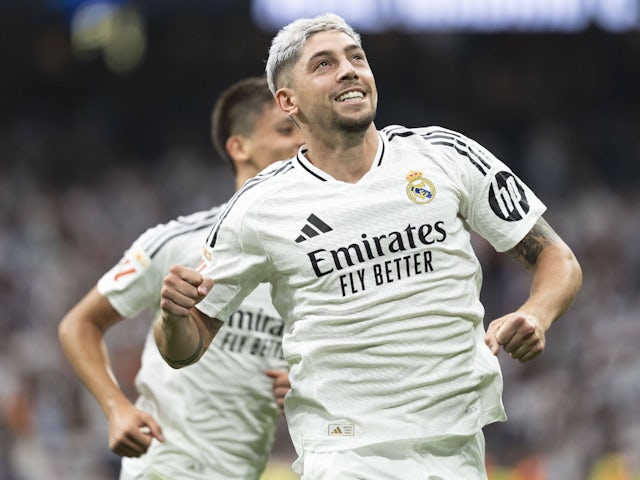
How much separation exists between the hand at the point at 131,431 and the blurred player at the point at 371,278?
82cm

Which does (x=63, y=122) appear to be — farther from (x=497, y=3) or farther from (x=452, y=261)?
(x=452, y=261)

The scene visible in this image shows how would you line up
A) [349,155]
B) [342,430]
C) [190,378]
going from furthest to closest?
[190,378] → [349,155] → [342,430]

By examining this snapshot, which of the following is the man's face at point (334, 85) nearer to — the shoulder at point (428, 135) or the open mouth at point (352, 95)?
the open mouth at point (352, 95)

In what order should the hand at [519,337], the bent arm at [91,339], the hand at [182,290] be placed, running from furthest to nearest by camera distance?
Result: the bent arm at [91,339], the hand at [182,290], the hand at [519,337]

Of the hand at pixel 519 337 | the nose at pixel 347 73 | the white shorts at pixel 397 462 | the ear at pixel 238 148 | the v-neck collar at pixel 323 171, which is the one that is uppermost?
the nose at pixel 347 73

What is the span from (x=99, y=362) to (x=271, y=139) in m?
1.29

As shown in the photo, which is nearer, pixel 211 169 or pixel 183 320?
pixel 183 320

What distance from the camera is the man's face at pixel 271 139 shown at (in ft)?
18.5

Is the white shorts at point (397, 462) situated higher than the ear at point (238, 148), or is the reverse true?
the ear at point (238, 148)

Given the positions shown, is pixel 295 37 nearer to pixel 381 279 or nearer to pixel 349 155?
pixel 349 155

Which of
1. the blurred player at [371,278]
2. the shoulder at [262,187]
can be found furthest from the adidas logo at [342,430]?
the shoulder at [262,187]

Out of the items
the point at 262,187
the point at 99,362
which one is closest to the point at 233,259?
the point at 262,187

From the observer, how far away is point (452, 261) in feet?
13.3

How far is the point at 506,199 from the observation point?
413cm
